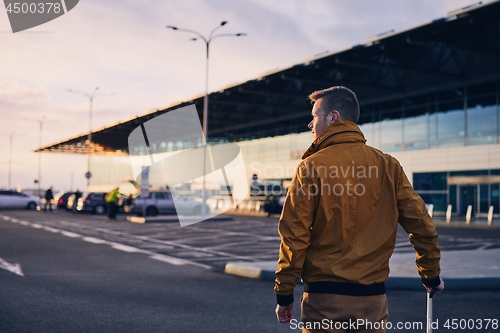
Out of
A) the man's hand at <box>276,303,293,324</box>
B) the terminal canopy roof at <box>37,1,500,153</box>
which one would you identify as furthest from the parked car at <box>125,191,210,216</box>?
the man's hand at <box>276,303,293,324</box>

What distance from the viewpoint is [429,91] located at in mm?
37375

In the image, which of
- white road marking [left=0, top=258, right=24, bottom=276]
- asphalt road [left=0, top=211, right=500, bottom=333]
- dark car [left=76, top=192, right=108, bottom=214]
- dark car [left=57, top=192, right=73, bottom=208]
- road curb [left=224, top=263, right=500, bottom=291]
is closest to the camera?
asphalt road [left=0, top=211, right=500, bottom=333]

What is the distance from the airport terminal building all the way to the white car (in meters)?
13.7

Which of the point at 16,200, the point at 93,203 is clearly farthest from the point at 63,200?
the point at 93,203

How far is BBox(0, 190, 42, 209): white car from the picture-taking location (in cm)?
4703

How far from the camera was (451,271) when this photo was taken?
32.0 ft

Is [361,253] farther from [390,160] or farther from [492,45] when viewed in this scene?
[492,45]

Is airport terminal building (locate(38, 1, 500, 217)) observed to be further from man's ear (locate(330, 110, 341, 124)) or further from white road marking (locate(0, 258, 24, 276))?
man's ear (locate(330, 110, 341, 124))

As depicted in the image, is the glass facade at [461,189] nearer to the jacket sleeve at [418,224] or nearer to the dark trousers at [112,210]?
the dark trousers at [112,210]

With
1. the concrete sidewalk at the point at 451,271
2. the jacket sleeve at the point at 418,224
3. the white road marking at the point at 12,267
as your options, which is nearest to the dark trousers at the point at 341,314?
the jacket sleeve at the point at 418,224

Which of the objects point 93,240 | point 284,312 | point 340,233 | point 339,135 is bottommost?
point 93,240

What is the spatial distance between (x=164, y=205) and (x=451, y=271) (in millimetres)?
27187

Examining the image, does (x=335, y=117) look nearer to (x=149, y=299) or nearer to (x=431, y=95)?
(x=149, y=299)

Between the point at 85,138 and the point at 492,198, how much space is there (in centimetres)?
4879
